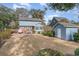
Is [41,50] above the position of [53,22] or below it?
below

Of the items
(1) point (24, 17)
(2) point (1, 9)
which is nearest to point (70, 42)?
(1) point (24, 17)

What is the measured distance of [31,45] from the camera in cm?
205

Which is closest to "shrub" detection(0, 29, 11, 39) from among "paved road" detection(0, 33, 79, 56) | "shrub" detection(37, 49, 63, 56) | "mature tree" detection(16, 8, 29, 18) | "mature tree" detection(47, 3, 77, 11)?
"paved road" detection(0, 33, 79, 56)

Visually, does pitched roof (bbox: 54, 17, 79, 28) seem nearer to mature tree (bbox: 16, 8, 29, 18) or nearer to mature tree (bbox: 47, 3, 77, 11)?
mature tree (bbox: 47, 3, 77, 11)

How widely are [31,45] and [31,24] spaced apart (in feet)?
0.61

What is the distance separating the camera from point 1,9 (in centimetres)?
206

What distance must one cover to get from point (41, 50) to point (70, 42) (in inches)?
10.3

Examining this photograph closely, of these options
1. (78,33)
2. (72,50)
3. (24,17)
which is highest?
(24,17)

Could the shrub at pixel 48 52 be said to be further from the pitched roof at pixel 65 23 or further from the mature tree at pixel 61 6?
the mature tree at pixel 61 6

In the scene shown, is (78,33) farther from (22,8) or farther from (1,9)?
(1,9)

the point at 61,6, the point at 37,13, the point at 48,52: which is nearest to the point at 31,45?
the point at 48,52

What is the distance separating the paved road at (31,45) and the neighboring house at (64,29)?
0.05 m

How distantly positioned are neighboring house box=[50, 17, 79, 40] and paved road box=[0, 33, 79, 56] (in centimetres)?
5

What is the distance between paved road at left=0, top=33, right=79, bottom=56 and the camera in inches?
80.4
